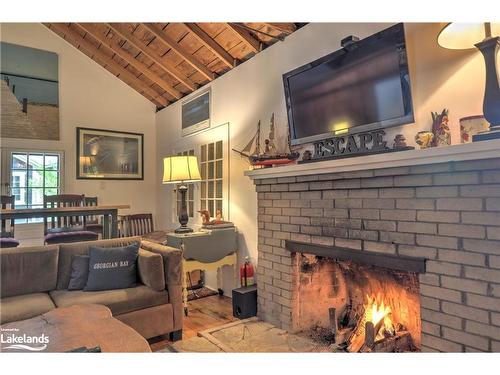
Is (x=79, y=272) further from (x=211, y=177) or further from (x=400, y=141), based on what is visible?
(x=400, y=141)

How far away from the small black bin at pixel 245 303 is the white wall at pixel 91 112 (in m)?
3.03

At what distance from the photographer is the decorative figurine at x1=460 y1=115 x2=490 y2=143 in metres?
1.65

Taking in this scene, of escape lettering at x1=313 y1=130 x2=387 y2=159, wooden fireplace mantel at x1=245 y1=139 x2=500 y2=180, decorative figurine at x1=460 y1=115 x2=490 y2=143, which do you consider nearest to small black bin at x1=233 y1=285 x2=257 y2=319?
wooden fireplace mantel at x1=245 y1=139 x2=500 y2=180

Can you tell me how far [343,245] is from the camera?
7.14ft

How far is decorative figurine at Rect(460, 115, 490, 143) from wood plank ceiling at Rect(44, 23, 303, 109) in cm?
159

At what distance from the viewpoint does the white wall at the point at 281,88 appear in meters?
1.81

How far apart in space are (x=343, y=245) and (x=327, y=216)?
229 mm

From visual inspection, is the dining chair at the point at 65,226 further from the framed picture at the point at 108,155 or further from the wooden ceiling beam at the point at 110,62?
the wooden ceiling beam at the point at 110,62

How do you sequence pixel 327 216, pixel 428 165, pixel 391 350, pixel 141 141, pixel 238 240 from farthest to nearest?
1. pixel 141 141
2. pixel 238 240
3. pixel 327 216
4. pixel 391 350
5. pixel 428 165

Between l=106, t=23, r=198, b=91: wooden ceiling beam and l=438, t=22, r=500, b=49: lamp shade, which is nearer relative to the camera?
l=438, t=22, r=500, b=49: lamp shade

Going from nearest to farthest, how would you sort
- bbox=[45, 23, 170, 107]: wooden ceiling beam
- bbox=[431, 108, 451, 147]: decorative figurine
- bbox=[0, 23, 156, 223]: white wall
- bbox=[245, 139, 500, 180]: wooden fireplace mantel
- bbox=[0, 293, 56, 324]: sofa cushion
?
bbox=[245, 139, 500, 180]: wooden fireplace mantel → bbox=[431, 108, 451, 147]: decorative figurine → bbox=[0, 293, 56, 324]: sofa cushion → bbox=[45, 23, 170, 107]: wooden ceiling beam → bbox=[0, 23, 156, 223]: white wall

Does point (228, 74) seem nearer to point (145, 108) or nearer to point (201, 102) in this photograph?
point (201, 102)

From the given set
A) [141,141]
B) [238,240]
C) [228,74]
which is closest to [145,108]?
[141,141]

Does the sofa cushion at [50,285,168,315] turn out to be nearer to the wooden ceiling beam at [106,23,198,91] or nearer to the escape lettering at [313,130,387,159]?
the escape lettering at [313,130,387,159]
